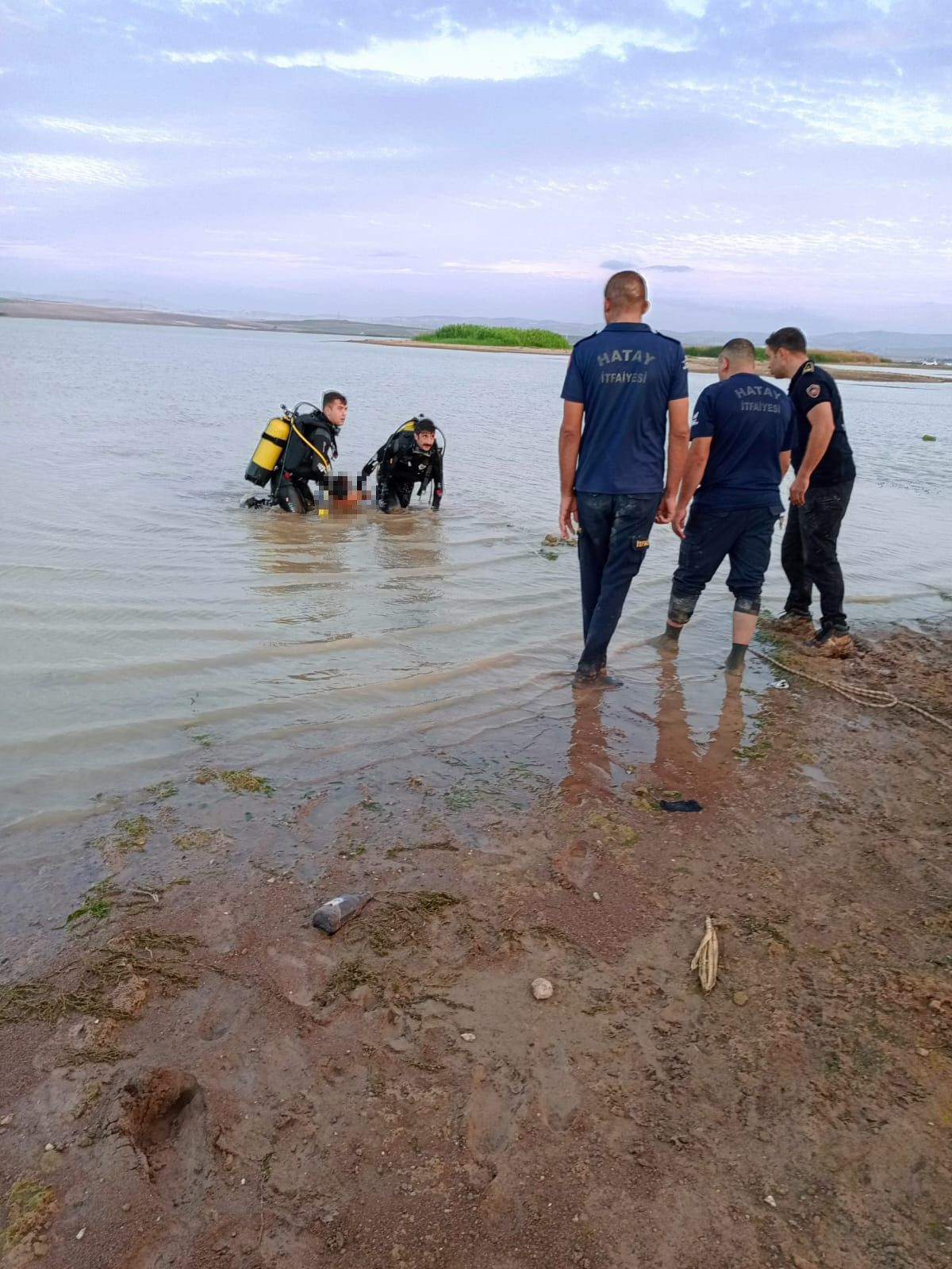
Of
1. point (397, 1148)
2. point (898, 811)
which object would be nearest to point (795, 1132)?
point (397, 1148)

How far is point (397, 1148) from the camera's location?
2016mm

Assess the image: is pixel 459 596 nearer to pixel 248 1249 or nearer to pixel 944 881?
pixel 944 881

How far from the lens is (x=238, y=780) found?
371 cm

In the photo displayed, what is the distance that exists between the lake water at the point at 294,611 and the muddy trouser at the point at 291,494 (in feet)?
1.00

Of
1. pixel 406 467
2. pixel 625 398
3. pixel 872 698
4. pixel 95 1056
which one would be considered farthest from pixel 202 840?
pixel 406 467

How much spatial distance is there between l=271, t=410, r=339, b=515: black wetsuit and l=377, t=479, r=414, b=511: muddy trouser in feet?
2.29

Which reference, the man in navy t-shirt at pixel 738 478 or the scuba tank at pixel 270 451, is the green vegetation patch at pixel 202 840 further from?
the scuba tank at pixel 270 451

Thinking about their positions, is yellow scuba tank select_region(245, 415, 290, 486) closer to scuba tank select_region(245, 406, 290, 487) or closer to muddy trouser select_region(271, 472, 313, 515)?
scuba tank select_region(245, 406, 290, 487)

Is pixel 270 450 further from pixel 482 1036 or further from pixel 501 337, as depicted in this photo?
pixel 501 337

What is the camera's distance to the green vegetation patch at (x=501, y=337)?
212 feet

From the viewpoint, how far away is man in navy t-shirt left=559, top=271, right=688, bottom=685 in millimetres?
4406

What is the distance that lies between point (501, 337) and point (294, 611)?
63173 mm

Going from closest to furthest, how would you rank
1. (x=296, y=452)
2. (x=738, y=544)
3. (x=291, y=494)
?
1. (x=738, y=544)
2. (x=296, y=452)
3. (x=291, y=494)

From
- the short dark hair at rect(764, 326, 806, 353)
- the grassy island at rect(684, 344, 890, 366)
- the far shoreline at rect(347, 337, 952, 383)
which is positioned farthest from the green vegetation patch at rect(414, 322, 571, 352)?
the short dark hair at rect(764, 326, 806, 353)
